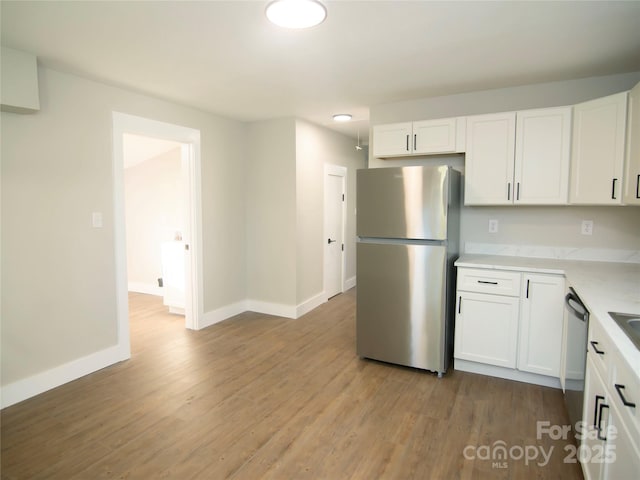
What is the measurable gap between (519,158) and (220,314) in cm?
359

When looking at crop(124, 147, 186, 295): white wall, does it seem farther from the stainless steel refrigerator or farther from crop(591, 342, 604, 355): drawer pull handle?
crop(591, 342, 604, 355): drawer pull handle

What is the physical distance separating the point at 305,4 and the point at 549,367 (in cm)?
297

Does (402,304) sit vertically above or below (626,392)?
below

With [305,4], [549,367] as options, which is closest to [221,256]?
[305,4]

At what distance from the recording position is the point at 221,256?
4539 mm

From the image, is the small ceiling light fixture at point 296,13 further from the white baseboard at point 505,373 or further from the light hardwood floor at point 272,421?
the white baseboard at point 505,373

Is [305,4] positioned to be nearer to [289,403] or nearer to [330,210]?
[289,403]

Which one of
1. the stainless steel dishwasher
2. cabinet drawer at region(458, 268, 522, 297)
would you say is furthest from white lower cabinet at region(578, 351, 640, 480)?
cabinet drawer at region(458, 268, 522, 297)

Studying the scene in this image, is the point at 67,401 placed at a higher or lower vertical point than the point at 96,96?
lower

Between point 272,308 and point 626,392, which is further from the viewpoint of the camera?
point 272,308

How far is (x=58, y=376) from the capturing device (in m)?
2.91

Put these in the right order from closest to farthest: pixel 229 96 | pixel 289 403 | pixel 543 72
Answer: pixel 289 403, pixel 543 72, pixel 229 96

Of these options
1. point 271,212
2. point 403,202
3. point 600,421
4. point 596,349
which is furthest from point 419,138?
point 600,421

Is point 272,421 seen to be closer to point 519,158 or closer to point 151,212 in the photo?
point 519,158
